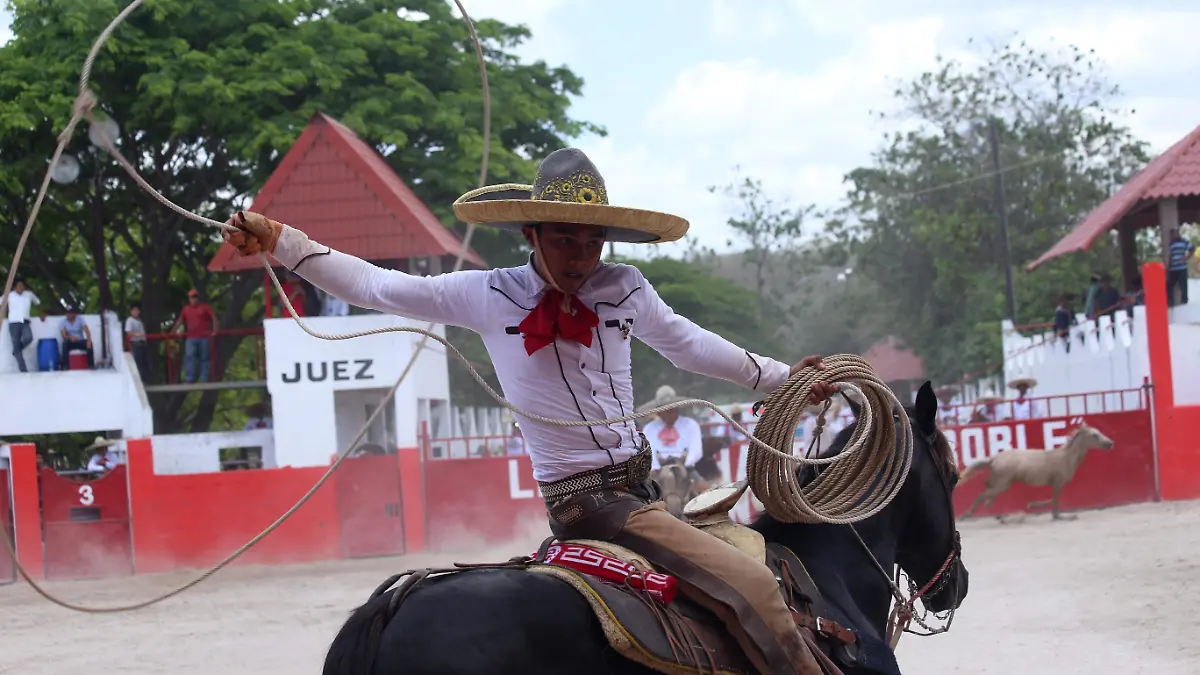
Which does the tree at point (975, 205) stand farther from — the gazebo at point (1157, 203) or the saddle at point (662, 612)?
the saddle at point (662, 612)

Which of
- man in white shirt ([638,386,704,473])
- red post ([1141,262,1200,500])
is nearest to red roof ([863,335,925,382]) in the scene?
red post ([1141,262,1200,500])

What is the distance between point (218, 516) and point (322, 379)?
8.98ft

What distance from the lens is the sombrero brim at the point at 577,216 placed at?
11.6 ft

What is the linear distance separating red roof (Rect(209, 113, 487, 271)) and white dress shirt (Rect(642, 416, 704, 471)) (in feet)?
29.9

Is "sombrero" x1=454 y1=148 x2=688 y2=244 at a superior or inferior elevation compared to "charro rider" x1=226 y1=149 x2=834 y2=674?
superior

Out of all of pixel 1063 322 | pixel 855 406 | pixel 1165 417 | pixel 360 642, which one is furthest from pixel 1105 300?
pixel 360 642

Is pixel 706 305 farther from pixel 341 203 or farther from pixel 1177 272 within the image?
pixel 1177 272

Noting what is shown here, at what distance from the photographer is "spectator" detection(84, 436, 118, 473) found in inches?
741

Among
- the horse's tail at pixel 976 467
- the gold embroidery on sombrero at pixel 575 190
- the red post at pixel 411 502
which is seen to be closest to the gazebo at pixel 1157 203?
the horse's tail at pixel 976 467

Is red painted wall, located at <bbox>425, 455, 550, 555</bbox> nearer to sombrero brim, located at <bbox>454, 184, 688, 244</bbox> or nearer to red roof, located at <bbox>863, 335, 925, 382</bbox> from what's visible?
A: sombrero brim, located at <bbox>454, 184, 688, 244</bbox>

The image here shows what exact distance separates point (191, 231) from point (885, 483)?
2284 cm

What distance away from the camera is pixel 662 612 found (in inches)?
141

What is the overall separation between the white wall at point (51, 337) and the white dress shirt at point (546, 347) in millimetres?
17597

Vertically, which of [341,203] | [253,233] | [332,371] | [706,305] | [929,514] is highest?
[341,203]
